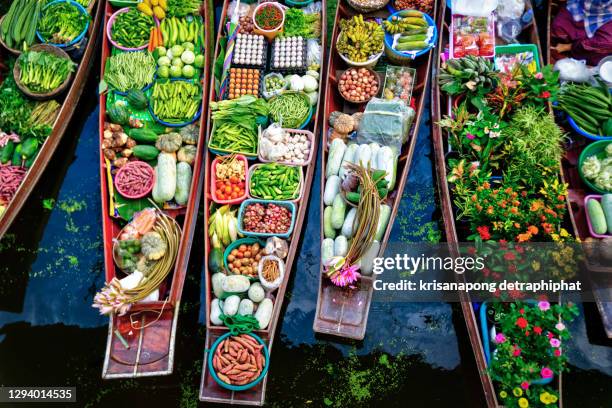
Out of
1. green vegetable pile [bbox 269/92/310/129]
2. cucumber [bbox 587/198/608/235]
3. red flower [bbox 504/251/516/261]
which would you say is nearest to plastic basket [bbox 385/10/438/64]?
green vegetable pile [bbox 269/92/310/129]

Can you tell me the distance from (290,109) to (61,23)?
143 inches

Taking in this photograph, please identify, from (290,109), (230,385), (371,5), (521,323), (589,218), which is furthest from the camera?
(371,5)

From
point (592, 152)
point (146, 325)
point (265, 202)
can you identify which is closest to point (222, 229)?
point (265, 202)

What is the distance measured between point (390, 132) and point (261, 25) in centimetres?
242

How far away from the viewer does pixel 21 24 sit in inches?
261

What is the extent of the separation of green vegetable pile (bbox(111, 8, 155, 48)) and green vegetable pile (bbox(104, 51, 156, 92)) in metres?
0.24

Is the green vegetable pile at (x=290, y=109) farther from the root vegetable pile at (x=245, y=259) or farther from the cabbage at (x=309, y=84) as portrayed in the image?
the root vegetable pile at (x=245, y=259)

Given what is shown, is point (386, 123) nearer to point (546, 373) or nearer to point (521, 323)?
point (521, 323)

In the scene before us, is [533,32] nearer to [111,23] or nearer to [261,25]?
[261,25]

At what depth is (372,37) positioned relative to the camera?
6.17m

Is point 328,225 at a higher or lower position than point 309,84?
lower

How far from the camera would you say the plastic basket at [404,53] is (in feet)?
20.2

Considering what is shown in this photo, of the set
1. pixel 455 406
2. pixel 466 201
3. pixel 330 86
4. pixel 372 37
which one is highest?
pixel 372 37

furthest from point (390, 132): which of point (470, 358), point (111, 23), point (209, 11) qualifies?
point (111, 23)
